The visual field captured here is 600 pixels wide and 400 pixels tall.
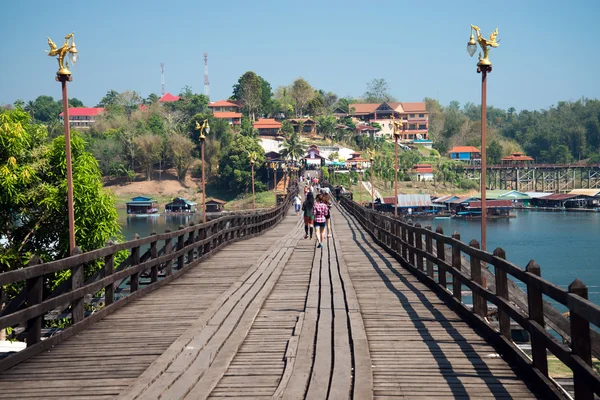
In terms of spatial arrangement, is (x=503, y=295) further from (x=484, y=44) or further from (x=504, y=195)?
(x=504, y=195)

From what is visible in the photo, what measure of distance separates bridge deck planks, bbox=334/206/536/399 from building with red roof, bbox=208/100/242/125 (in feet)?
499

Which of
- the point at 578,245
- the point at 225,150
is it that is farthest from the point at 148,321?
the point at 225,150

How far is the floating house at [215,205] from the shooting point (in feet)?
375

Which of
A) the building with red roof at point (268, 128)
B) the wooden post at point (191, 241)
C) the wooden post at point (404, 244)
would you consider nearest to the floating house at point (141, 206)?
the building with red roof at point (268, 128)

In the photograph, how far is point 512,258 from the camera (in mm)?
72000

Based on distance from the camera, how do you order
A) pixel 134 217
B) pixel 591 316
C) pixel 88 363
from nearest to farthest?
pixel 591 316 → pixel 88 363 → pixel 134 217

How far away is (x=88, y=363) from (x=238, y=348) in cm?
155

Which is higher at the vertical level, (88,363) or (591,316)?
(591,316)

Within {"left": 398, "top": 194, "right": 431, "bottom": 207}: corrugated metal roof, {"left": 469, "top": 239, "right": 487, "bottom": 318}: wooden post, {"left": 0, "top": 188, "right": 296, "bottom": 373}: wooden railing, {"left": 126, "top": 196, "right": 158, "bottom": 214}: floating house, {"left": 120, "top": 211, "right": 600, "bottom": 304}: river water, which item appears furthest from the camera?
{"left": 126, "top": 196, "right": 158, "bottom": 214}: floating house

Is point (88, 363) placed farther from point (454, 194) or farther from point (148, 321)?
point (454, 194)

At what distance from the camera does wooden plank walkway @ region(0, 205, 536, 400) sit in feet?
20.5

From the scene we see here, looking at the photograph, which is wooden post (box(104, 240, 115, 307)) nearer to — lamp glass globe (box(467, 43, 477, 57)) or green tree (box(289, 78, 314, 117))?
lamp glass globe (box(467, 43, 477, 57))

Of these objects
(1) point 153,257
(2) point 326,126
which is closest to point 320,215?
(1) point 153,257

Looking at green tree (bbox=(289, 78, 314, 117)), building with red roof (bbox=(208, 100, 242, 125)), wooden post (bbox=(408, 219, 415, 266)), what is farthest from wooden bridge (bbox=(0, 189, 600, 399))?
green tree (bbox=(289, 78, 314, 117))
